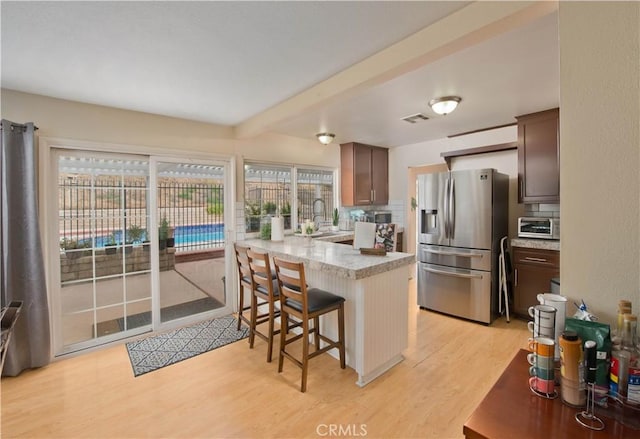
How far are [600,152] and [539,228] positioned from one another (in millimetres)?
2702

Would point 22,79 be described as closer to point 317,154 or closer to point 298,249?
point 298,249

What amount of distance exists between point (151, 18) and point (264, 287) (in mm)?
2181

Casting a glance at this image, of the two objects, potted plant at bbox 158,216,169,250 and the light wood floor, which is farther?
potted plant at bbox 158,216,169,250

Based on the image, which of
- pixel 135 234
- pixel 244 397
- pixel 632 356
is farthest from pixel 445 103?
pixel 135 234

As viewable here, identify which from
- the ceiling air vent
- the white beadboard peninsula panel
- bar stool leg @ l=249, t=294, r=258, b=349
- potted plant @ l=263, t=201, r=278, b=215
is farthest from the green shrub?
the ceiling air vent

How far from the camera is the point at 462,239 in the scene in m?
3.46

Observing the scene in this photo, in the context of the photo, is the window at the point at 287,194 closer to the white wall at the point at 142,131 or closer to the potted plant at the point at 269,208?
the potted plant at the point at 269,208

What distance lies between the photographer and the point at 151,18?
5.04ft

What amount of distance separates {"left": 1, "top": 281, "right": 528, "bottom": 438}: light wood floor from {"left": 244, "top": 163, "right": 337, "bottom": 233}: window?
73.7 inches

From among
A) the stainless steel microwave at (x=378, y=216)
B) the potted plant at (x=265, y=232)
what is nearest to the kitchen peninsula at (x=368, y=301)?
the potted plant at (x=265, y=232)

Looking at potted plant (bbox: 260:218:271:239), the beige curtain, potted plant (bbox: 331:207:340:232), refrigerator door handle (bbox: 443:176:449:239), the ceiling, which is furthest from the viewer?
potted plant (bbox: 331:207:340:232)

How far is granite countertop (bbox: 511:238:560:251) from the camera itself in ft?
10.2

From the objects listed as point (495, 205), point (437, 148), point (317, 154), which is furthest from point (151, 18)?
point (437, 148)

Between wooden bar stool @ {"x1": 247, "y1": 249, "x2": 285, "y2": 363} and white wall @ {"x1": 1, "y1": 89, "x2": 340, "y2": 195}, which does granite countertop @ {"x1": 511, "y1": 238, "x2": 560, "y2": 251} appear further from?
Result: white wall @ {"x1": 1, "y1": 89, "x2": 340, "y2": 195}
